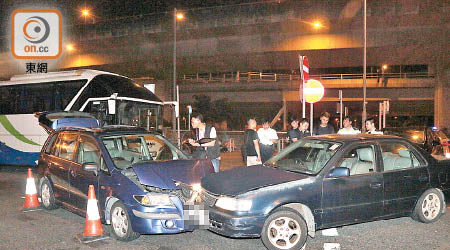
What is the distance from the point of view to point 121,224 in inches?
223

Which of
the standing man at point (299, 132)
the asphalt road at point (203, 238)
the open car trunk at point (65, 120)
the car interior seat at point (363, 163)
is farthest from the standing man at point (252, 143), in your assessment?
the open car trunk at point (65, 120)

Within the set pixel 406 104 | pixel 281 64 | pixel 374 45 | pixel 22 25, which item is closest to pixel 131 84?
pixel 22 25

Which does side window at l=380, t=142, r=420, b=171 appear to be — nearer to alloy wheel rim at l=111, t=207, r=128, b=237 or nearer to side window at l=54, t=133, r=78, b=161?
alloy wheel rim at l=111, t=207, r=128, b=237

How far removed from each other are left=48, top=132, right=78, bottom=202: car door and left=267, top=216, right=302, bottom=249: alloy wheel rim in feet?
12.0

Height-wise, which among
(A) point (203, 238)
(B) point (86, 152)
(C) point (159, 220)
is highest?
(B) point (86, 152)

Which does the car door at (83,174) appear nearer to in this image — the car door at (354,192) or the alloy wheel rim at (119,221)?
the alloy wheel rim at (119,221)

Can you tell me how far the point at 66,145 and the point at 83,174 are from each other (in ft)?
4.05

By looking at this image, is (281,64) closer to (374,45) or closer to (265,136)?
(374,45)

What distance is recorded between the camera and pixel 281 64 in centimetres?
3084

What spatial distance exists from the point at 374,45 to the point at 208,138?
18.0 metres

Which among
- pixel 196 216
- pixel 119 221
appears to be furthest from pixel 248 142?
pixel 119 221

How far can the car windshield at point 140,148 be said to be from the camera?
689 cm

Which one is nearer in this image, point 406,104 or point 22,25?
point 22,25

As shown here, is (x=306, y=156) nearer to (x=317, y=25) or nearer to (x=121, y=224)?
(x=121, y=224)
